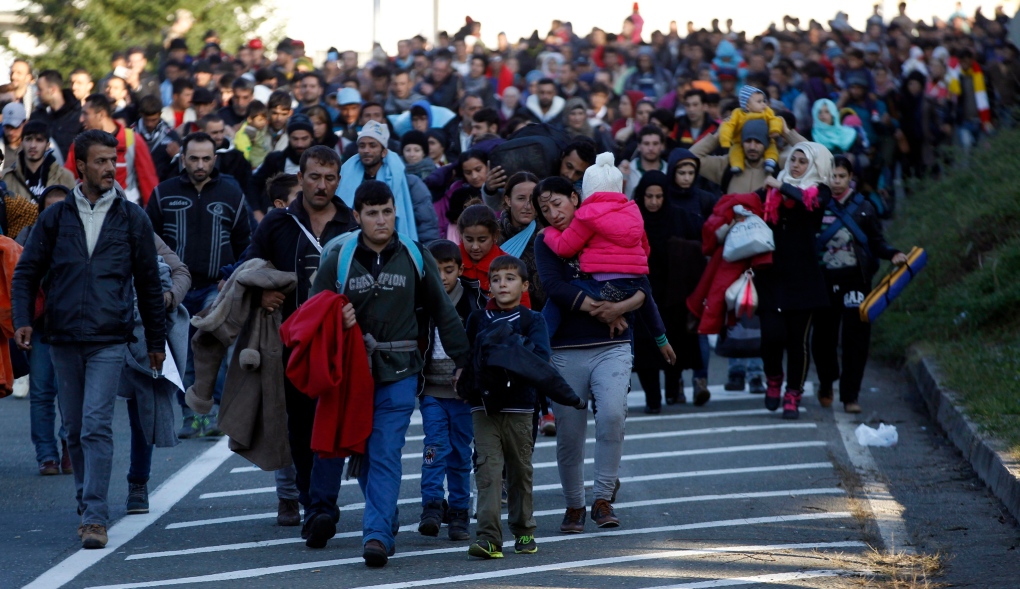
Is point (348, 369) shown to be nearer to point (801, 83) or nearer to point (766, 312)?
point (766, 312)

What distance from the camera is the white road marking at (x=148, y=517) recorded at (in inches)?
277

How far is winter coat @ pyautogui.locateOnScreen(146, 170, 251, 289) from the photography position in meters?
10.8

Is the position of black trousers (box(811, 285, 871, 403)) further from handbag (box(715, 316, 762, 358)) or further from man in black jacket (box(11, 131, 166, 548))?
man in black jacket (box(11, 131, 166, 548))

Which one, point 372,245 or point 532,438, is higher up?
point 372,245

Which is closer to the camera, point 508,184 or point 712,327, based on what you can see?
point 508,184

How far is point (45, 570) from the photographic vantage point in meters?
7.14

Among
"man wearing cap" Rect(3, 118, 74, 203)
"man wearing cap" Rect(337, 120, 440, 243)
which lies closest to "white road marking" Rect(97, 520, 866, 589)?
"man wearing cap" Rect(337, 120, 440, 243)

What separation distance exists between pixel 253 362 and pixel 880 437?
5.02 m

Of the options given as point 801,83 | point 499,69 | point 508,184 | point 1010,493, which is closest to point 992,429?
point 1010,493

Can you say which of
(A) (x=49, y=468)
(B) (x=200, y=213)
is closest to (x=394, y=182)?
(B) (x=200, y=213)

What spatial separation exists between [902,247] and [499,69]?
852 centimetres

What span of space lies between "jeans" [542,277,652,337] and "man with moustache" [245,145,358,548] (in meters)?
1.17

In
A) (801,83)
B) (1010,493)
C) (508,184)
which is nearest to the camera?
(1010,493)

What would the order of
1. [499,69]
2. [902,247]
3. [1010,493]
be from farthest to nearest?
1. [499,69]
2. [902,247]
3. [1010,493]
